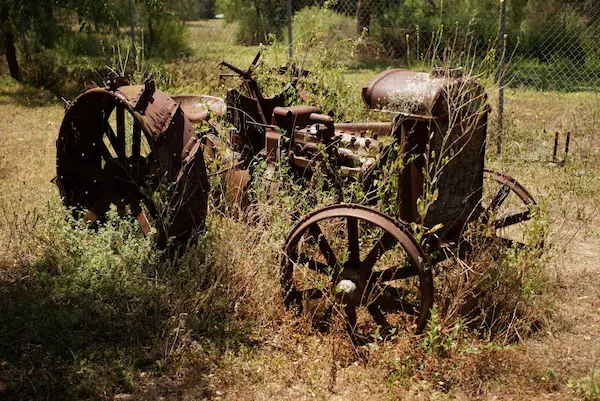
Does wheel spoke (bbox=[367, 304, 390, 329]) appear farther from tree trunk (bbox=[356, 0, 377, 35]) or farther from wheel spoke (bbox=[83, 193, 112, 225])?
tree trunk (bbox=[356, 0, 377, 35])

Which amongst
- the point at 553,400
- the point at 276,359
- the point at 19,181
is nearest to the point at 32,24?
the point at 19,181

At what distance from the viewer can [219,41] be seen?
1870 cm

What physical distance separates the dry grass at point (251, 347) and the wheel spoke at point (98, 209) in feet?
0.80

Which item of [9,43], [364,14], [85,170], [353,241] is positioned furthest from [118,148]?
[364,14]

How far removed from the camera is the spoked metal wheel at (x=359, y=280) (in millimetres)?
3701

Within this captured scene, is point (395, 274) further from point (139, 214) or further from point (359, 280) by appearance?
point (139, 214)

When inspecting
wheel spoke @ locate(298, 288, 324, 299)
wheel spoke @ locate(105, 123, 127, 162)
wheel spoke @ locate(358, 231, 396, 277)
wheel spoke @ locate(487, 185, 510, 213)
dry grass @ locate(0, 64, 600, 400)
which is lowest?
dry grass @ locate(0, 64, 600, 400)

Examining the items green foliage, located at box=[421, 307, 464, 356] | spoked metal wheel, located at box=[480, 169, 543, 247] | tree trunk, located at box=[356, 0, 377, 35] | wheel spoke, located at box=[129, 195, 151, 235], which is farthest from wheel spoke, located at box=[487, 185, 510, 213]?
tree trunk, located at box=[356, 0, 377, 35]

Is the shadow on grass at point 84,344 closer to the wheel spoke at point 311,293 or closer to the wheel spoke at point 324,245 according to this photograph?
the wheel spoke at point 311,293

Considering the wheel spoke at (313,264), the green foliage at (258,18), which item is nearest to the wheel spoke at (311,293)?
the wheel spoke at (313,264)

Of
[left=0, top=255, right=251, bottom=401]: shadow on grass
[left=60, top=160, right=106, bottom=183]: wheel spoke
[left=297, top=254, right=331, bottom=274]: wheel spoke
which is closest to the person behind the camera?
[left=0, top=255, right=251, bottom=401]: shadow on grass

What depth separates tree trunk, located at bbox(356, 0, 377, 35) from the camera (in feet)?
54.7

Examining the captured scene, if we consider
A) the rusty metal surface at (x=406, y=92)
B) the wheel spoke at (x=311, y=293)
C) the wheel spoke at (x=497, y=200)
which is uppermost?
the rusty metal surface at (x=406, y=92)

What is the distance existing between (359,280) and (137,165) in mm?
1990
